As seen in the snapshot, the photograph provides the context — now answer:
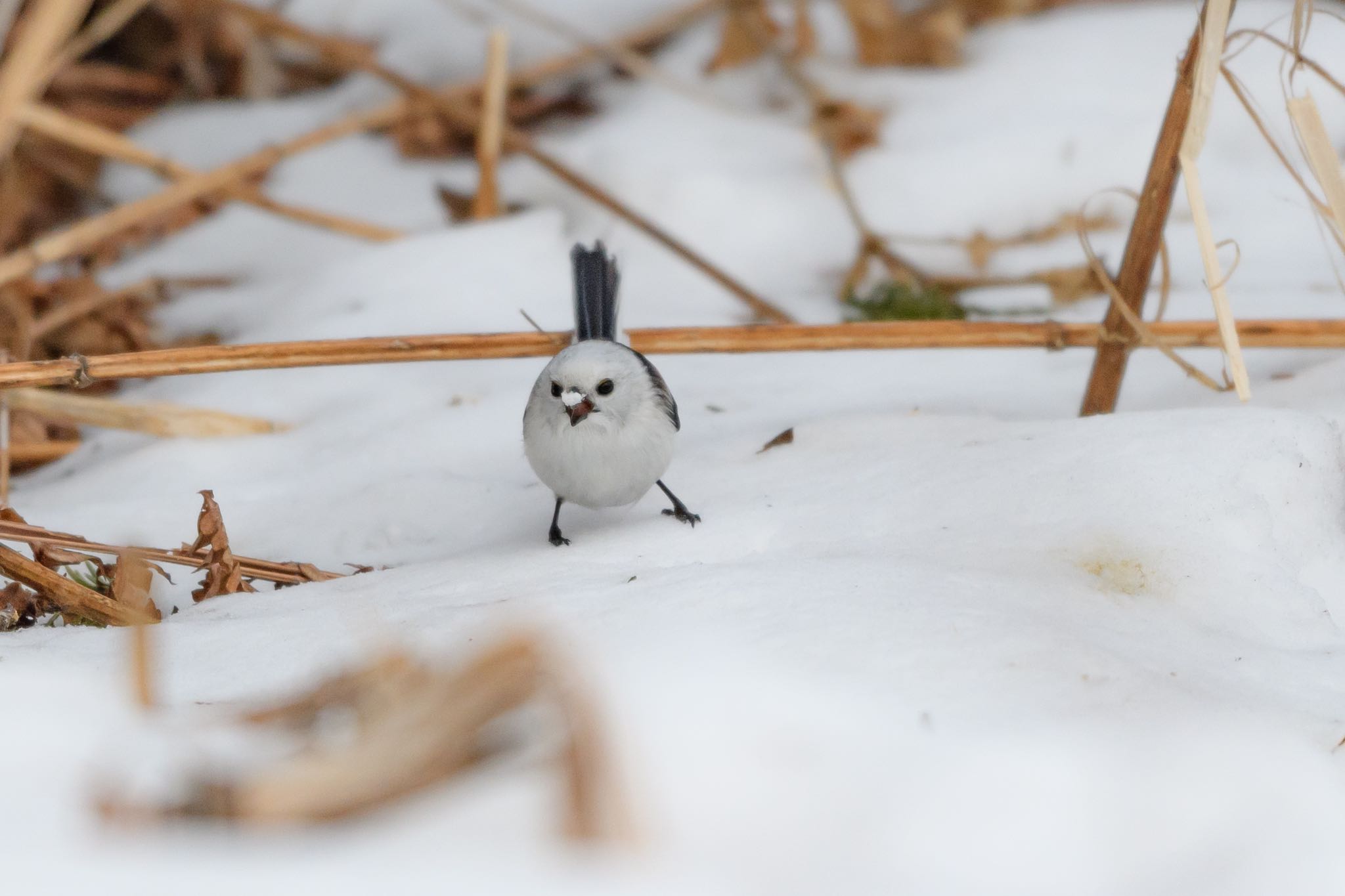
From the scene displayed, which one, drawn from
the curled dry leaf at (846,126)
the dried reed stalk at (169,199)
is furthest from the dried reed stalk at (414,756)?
the curled dry leaf at (846,126)

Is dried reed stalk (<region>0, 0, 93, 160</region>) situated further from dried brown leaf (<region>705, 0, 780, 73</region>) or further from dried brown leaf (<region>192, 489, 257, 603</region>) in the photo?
dried brown leaf (<region>705, 0, 780, 73</region>)

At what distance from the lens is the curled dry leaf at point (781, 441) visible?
3023 mm

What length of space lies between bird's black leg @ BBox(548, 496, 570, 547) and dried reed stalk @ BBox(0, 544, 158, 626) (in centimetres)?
80

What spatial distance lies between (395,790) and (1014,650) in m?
0.92

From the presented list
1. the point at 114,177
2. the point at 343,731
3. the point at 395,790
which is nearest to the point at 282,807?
the point at 395,790

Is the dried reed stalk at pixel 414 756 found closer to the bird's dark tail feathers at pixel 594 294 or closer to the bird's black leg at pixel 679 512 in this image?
the bird's black leg at pixel 679 512

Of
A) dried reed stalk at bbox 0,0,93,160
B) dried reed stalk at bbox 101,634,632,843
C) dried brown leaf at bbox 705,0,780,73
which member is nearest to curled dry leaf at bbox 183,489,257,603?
dried reed stalk at bbox 101,634,632,843

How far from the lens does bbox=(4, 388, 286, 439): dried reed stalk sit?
3412 mm

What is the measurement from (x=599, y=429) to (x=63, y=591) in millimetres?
1088

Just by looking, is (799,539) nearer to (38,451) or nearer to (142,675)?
(142,675)

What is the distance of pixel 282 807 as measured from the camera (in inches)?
51.8

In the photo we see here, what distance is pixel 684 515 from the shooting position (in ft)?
8.98

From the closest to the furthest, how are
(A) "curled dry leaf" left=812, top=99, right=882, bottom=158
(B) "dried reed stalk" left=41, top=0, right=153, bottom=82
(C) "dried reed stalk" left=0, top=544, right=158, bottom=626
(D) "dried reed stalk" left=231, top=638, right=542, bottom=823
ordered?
(D) "dried reed stalk" left=231, top=638, right=542, bottom=823 < (C) "dried reed stalk" left=0, top=544, right=158, bottom=626 < (B) "dried reed stalk" left=41, top=0, right=153, bottom=82 < (A) "curled dry leaf" left=812, top=99, right=882, bottom=158

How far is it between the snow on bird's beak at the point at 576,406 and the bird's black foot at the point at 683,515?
0.92ft
